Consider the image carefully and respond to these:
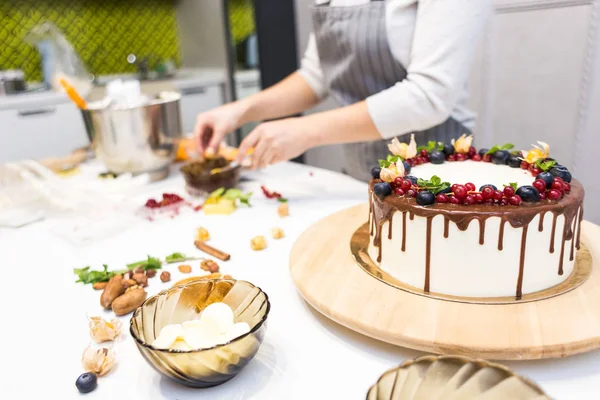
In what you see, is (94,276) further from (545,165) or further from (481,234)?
(545,165)

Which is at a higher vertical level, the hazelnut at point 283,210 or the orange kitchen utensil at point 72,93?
the orange kitchen utensil at point 72,93

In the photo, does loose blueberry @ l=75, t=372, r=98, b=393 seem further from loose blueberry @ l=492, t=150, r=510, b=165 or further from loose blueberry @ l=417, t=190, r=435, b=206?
loose blueberry @ l=492, t=150, r=510, b=165

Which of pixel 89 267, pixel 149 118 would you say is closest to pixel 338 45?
pixel 149 118

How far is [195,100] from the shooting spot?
4.02m

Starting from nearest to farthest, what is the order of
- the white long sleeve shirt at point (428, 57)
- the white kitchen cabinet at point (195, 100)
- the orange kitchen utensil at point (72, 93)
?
the white long sleeve shirt at point (428, 57) → the orange kitchen utensil at point (72, 93) → the white kitchen cabinet at point (195, 100)

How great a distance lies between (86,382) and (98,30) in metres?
4.07

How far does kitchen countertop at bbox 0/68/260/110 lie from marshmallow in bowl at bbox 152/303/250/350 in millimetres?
3103

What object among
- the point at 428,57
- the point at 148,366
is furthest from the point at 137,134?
the point at 148,366

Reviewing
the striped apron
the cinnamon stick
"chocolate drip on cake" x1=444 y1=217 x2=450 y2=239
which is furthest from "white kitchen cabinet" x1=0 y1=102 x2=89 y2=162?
"chocolate drip on cake" x1=444 y1=217 x2=450 y2=239

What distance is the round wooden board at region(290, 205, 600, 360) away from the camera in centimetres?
70

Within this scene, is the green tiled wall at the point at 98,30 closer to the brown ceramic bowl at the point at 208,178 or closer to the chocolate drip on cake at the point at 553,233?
the brown ceramic bowl at the point at 208,178

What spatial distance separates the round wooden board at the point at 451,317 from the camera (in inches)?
27.5

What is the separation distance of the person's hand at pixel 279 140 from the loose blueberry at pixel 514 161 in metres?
0.52

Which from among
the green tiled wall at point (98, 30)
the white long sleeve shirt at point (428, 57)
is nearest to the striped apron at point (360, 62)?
the white long sleeve shirt at point (428, 57)
